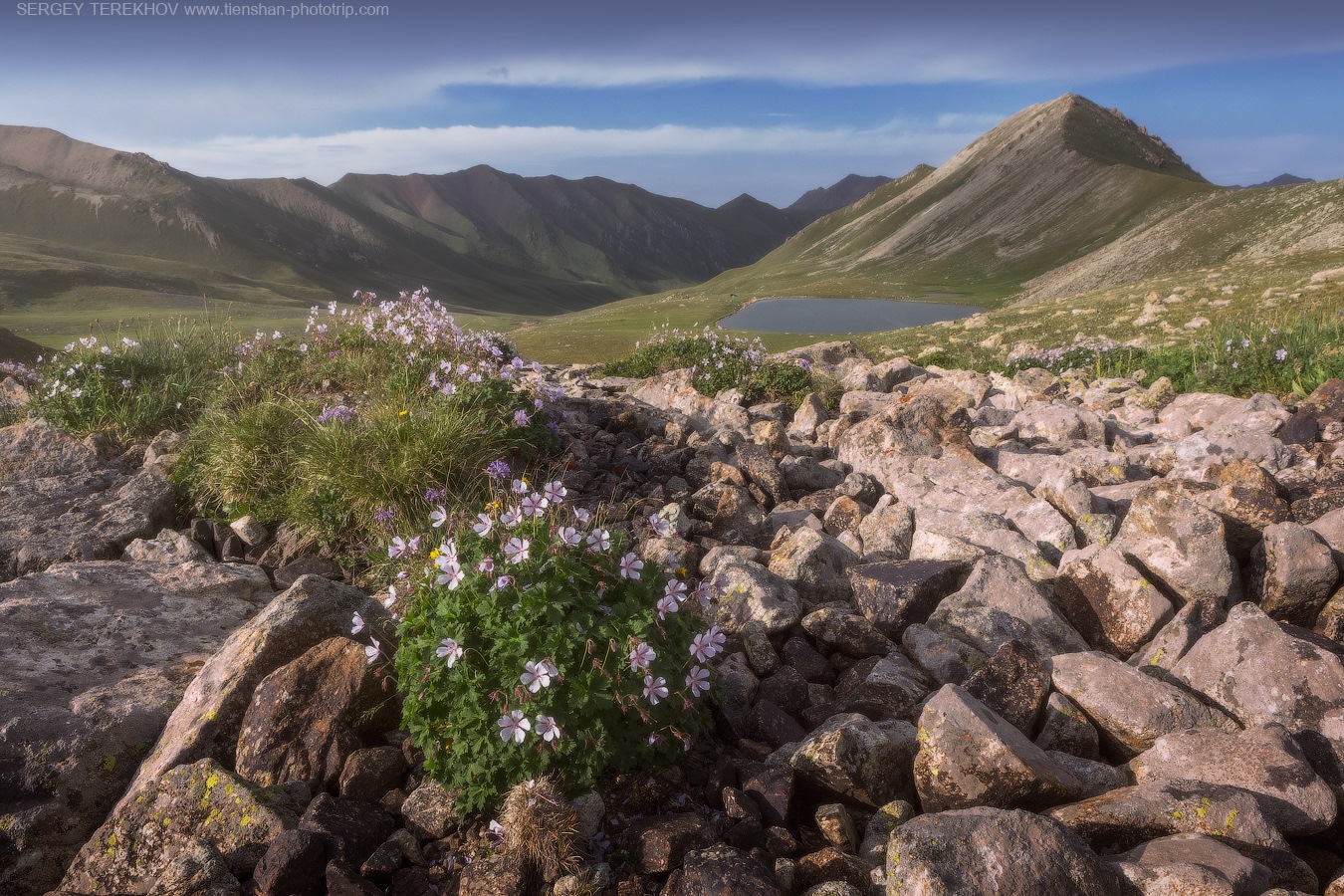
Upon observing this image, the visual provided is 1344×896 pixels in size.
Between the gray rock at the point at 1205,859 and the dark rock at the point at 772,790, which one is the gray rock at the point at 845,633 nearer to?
the dark rock at the point at 772,790

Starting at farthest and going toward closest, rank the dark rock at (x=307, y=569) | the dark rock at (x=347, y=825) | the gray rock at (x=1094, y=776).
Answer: the dark rock at (x=307, y=569)
the gray rock at (x=1094, y=776)
the dark rock at (x=347, y=825)

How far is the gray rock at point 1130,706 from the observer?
4492 mm

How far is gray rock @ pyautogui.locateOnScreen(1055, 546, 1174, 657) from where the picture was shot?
5766 mm

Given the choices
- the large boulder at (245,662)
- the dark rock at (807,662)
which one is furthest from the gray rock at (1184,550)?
the large boulder at (245,662)

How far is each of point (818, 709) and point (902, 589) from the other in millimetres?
1520

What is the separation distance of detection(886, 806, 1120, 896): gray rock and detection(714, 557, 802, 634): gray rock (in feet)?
8.11

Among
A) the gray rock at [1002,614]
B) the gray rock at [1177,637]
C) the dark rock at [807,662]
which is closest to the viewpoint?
the gray rock at [1177,637]

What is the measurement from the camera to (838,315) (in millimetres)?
93375

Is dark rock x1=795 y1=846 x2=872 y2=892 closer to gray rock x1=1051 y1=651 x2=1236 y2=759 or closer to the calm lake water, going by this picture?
gray rock x1=1051 y1=651 x2=1236 y2=759

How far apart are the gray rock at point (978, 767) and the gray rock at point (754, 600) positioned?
185 centimetres

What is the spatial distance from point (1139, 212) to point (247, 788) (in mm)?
166528

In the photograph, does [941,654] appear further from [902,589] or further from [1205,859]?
[1205,859]

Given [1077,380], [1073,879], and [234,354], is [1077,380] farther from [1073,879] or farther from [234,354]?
[234,354]

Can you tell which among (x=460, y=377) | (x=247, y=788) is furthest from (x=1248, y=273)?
(x=247, y=788)
